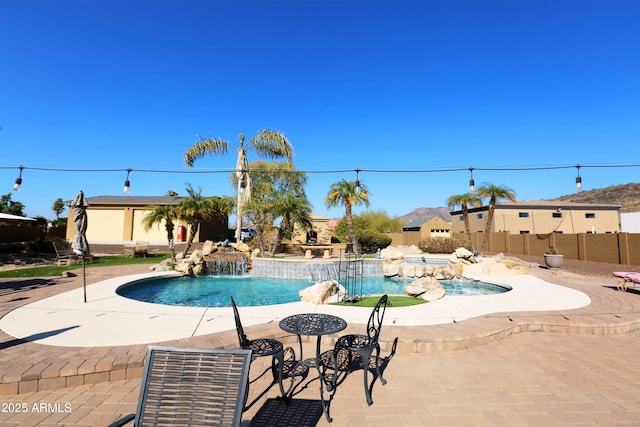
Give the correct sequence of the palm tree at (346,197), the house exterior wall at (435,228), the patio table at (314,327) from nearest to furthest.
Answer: the patio table at (314,327) < the palm tree at (346,197) < the house exterior wall at (435,228)

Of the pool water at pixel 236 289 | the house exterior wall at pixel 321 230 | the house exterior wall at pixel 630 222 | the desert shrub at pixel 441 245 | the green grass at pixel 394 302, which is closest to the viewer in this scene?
the green grass at pixel 394 302

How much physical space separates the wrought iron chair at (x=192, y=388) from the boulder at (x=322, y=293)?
18.3 ft

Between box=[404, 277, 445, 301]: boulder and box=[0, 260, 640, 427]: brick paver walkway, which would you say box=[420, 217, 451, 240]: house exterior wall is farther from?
box=[0, 260, 640, 427]: brick paver walkway

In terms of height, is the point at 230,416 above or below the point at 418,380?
above

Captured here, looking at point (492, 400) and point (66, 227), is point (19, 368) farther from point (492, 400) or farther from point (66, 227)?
point (66, 227)

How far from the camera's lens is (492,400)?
10.6 feet

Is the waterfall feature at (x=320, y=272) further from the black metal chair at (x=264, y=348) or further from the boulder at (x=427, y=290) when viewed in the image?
the black metal chair at (x=264, y=348)

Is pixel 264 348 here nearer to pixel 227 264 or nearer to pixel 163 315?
pixel 163 315

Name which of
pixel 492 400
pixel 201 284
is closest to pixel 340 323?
pixel 492 400

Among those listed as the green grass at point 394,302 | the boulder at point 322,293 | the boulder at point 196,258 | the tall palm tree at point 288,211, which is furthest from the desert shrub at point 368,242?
the boulder at point 322,293

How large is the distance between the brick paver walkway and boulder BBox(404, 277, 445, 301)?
99.9 inches

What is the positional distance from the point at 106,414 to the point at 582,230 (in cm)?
4110

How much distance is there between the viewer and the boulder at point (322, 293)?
7759 millimetres

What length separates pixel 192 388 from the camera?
7.11 feet
